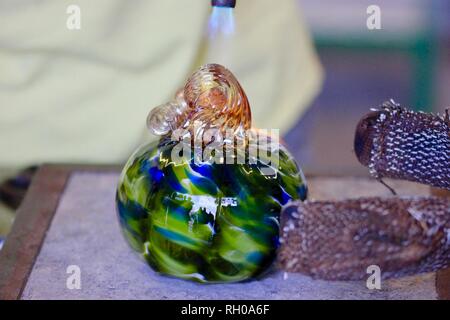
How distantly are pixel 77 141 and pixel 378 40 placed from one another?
170cm

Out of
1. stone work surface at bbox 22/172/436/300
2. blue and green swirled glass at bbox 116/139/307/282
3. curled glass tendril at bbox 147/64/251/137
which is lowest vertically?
stone work surface at bbox 22/172/436/300

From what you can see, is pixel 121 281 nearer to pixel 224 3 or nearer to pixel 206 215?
pixel 206 215

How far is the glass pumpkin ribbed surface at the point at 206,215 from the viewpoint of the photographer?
0.62m

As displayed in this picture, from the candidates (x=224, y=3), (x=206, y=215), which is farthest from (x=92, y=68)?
(x=206, y=215)

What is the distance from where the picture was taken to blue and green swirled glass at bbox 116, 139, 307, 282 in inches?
24.4

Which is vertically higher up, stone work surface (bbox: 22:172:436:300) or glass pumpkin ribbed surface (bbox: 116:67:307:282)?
glass pumpkin ribbed surface (bbox: 116:67:307:282)

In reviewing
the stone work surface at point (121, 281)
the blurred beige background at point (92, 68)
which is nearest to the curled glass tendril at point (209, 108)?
the stone work surface at point (121, 281)

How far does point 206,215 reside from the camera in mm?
619

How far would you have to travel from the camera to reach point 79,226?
759 mm

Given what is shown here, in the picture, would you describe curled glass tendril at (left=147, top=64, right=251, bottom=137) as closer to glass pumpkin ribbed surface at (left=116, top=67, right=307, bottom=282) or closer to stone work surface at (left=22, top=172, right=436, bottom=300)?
glass pumpkin ribbed surface at (left=116, top=67, right=307, bottom=282)

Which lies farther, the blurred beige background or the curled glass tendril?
the blurred beige background

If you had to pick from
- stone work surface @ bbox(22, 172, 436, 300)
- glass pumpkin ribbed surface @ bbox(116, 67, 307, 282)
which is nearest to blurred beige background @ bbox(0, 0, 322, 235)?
stone work surface @ bbox(22, 172, 436, 300)

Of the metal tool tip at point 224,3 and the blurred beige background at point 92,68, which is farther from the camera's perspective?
the blurred beige background at point 92,68

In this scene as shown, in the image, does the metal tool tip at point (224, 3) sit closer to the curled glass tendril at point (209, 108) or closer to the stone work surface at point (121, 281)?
the curled glass tendril at point (209, 108)
